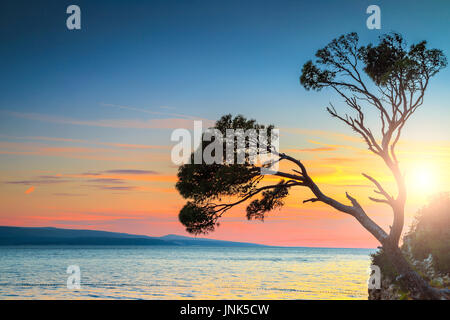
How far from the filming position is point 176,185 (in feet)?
62.3

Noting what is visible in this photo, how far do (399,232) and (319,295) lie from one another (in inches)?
646

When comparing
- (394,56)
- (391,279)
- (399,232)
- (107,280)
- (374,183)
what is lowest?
(107,280)

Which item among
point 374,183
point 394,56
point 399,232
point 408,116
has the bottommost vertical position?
point 399,232

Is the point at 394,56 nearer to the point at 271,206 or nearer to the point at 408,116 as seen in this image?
the point at 408,116

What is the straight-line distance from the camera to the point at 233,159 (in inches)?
710

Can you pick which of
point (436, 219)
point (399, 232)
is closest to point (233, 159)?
point (399, 232)
